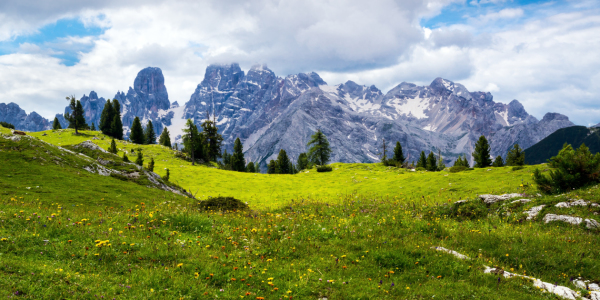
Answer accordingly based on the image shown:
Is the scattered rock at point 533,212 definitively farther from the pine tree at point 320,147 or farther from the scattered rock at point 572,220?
the pine tree at point 320,147

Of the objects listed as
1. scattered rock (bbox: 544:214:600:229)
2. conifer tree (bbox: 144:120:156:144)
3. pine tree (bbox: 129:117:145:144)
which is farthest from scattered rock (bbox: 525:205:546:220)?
conifer tree (bbox: 144:120:156:144)

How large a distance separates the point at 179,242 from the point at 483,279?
8.80 meters

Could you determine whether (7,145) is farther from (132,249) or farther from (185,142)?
(185,142)

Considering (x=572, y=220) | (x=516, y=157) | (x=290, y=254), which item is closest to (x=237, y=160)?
(x=516, y=157)

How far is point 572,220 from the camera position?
39.0ft

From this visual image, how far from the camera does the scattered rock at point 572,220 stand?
11.2m

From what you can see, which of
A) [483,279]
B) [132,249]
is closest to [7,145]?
[132,249]

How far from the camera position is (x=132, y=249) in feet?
26.8

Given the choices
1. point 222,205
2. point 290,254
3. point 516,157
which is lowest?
point 290,254

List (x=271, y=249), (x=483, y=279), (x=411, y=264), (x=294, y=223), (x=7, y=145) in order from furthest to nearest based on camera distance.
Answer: (x=7, y=145) < (x=294, y=223) < (x=271, y=249) < (x=411, y=264) < (x=483, y=279)

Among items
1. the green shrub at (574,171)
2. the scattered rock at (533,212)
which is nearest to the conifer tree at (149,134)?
the green shrub at (574,171)

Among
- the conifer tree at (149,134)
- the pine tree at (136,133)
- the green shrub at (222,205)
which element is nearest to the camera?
the green shrub at (222,205)

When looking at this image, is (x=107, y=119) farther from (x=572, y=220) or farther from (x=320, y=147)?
(x=572, y=220)

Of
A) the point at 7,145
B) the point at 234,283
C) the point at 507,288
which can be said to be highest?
the point at 7,145
